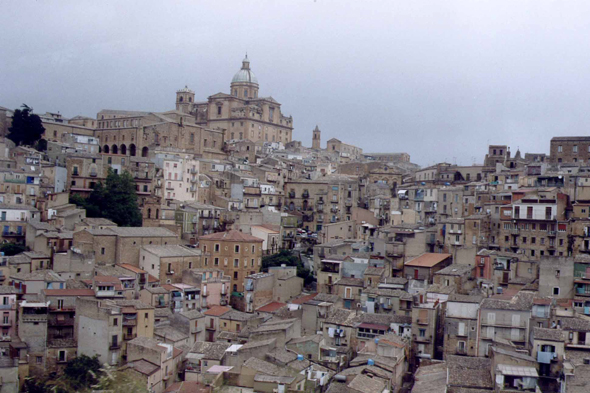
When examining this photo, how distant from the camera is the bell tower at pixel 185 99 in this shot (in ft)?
227

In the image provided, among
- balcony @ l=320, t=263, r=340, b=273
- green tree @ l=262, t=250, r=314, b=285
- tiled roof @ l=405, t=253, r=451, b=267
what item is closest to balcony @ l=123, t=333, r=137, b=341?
balcony @ l=320, t=263, r=340, b=273

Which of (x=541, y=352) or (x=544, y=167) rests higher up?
(x=544, y=167)

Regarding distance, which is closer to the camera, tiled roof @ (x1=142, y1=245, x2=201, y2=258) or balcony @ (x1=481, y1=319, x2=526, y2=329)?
balcony @ (x1=481, y1=319, x2=526, y2=329)

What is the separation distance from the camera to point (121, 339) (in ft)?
80.3

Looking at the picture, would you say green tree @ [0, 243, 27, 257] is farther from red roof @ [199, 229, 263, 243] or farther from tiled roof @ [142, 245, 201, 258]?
red roof @ [199, 229, 263, 243]

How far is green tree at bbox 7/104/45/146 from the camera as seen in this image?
46.9 meters

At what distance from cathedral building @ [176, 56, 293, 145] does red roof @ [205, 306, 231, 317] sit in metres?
35.5

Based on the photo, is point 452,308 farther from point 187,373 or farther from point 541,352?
point 187,373

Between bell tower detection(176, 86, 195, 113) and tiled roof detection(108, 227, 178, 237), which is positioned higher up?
bell tower detection(176, 86, 195, 113)

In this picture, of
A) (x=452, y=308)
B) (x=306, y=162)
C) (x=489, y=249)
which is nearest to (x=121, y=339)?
(x=452, y=308)

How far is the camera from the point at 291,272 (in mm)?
33531

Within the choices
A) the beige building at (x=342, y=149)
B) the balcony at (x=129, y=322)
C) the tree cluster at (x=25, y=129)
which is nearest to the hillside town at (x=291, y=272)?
the balcony at (x=129, y=322)

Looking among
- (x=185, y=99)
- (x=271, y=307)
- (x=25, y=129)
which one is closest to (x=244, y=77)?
(x=185, y=99)

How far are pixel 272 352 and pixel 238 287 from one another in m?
10.4
